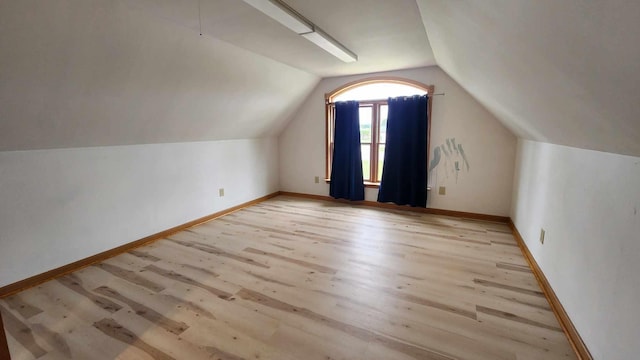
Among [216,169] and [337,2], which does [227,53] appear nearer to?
[337,2]

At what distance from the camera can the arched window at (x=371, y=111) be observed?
4.71 m

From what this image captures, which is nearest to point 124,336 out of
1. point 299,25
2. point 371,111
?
point 299,25

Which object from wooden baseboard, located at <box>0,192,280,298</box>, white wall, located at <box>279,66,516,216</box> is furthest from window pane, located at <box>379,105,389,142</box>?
wooden baseboard, located at <box>0,192,280,298</box>

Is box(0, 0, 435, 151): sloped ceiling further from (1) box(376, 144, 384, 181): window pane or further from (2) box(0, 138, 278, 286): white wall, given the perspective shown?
(1) box(376, 144, 384, 181): window pane

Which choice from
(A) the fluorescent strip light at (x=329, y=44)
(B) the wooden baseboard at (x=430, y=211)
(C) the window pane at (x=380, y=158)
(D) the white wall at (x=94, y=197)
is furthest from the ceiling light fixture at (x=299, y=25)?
(B) the wooden baseboard at (x=430, y=211)

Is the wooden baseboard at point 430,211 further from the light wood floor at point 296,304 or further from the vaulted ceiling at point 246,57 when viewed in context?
the vaulted ceiling at point 246,57

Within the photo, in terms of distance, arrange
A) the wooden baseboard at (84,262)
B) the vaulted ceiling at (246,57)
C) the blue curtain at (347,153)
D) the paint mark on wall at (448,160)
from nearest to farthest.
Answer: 1. the vaulted ceiling at (246,57)
2. the wooden baseboard at (84,262)
3. the paint mark on wall at (448,160)
4. the blue curtain at (347,153)

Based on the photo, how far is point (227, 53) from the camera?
2988mm

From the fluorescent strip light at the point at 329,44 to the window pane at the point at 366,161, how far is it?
1.82 m

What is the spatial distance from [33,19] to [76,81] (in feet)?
1.82

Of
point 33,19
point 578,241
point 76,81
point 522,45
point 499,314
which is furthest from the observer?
point 76,81

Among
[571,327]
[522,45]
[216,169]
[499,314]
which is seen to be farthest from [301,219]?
[522,45]

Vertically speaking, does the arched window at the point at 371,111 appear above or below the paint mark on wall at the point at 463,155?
above

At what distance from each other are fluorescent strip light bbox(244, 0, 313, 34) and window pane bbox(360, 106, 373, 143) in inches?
100
